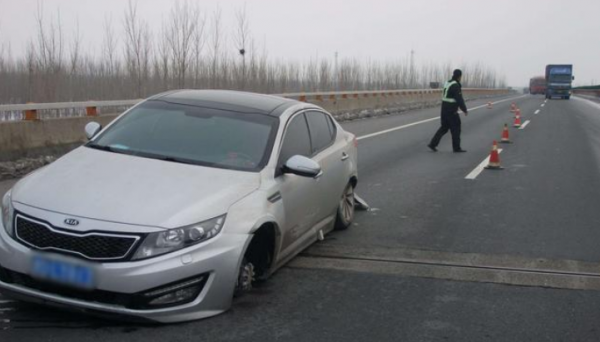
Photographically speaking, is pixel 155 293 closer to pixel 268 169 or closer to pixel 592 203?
pixel 268 169

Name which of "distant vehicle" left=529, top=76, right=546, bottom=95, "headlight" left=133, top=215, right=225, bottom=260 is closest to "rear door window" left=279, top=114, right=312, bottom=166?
"headlight" left=133, top=215, right=225, bottom=260

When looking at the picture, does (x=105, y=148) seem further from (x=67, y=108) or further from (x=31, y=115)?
(x=67, y=108)

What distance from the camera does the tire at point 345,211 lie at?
6.86 meters

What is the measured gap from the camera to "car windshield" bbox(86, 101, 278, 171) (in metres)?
5.08

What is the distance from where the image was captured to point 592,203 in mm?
8820

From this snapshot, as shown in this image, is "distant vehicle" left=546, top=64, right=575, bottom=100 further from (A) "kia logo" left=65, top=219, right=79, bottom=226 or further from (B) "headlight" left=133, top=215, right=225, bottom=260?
(A) "kia logo" left=65, top=219, right=79, bottom=226

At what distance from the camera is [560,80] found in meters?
64.6

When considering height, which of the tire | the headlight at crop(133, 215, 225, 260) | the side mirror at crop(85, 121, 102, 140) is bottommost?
the tire

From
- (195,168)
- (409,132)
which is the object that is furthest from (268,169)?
(409,132)

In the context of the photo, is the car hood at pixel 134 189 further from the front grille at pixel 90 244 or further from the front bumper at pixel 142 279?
the front bumper at pixel 142 279

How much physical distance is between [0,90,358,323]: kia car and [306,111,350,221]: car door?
0.28ft

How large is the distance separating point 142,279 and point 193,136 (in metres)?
1.75

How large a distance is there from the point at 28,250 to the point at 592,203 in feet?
24.5

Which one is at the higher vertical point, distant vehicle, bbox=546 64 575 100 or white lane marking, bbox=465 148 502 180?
distant vehicle, bbox=546 64 575 100
